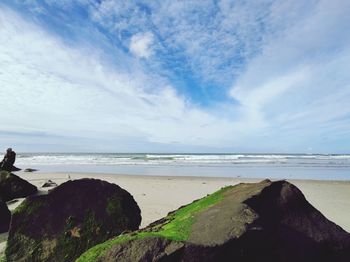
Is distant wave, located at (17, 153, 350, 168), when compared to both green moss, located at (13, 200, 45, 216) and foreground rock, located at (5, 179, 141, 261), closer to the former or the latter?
foreground rock, located at (5, 179, 141, 261)

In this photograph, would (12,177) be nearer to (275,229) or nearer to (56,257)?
(56,257)

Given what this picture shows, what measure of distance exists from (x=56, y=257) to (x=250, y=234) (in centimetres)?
299

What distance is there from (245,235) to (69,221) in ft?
9.66

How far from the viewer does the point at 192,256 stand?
289 centimetres

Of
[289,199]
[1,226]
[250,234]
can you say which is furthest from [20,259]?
[289,199]

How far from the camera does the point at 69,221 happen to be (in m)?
4.74

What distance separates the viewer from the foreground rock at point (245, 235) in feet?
9.58

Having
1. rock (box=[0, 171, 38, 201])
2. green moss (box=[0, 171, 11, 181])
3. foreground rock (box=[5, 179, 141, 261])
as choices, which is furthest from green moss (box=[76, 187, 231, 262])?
green moss (box=[0, 171, 11, 181])

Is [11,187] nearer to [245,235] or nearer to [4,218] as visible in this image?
[4,218]

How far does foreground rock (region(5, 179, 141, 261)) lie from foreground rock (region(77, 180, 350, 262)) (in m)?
1.46

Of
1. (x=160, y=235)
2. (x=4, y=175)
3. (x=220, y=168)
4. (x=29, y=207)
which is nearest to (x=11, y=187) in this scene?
(x=4, y=175)

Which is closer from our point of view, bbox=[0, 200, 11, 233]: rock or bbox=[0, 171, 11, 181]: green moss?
bbox=[0, 200, 11, 233]: rock

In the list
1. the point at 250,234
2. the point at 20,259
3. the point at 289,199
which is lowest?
the point at 20,259

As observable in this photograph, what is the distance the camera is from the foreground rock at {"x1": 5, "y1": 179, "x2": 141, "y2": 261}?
180 inches
